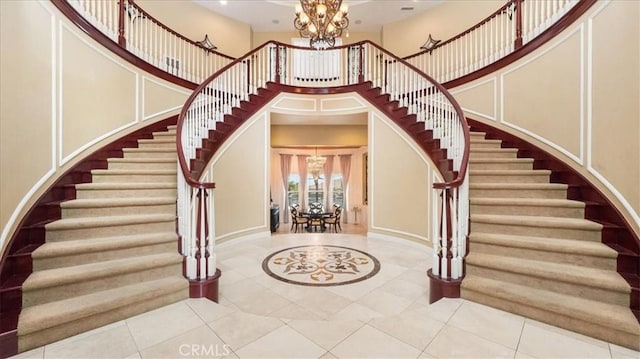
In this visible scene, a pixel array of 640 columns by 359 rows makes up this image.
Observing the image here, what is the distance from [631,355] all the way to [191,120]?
4503 millimetres

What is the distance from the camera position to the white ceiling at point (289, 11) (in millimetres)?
6570

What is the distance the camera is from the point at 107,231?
8.07 ft

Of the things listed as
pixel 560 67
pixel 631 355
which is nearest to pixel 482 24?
pixel 560 67

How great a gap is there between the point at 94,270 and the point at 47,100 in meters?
1.72

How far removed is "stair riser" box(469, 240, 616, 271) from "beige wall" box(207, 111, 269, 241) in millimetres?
3537

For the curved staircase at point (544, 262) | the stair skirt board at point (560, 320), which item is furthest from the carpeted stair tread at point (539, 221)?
the stair skirt board at point (560, 320)

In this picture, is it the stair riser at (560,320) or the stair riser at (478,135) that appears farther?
the stair riser at (478,135)

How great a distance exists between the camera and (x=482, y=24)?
473cm

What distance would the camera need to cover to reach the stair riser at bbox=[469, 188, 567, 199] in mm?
2928

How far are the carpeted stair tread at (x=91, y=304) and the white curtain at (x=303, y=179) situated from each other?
8.42m

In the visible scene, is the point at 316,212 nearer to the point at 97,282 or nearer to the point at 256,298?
the point at 256,298

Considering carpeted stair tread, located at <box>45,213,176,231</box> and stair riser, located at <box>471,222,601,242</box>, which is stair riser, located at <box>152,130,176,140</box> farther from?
stair riser, located at <box>471,222,601,242</box>

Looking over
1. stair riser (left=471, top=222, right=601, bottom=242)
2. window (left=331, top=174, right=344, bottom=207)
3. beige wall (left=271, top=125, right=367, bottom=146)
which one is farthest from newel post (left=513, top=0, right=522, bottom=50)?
window (left=331, top=174, right=344, bottom=207)

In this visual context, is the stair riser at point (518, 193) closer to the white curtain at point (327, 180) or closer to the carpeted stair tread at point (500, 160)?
the carpeted stair tread at point (500, 160)
